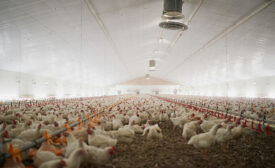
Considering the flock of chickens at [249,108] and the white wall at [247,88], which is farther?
the white wall at [247,88]

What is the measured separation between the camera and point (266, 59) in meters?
11.9

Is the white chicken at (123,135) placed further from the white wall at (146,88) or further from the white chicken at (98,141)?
the white wall at (146,88)

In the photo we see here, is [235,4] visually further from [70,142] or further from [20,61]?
[20,61]

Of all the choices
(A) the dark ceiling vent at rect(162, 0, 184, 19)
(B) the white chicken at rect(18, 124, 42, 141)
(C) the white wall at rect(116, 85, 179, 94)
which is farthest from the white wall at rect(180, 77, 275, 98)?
(B) the white chicken at rect(18, 124, 42, 141)

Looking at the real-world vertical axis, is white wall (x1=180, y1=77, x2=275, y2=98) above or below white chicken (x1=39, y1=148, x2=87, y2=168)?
above

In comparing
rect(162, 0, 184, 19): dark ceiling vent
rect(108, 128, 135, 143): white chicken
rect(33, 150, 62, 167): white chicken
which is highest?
rect(162, 0, 184, 19): dark ceiling vent

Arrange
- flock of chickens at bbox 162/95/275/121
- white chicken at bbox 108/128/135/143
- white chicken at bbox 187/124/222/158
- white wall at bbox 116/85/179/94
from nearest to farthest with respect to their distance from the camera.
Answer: white chicken at bbox 187/124/222/158 → white chicken at bbox 108/128/135/143 → flock of chickens at bbox 162/95/275/121 → white wall at bbox 116/85/179/94

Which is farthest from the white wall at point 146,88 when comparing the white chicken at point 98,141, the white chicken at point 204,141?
the white chicken at point 98,141

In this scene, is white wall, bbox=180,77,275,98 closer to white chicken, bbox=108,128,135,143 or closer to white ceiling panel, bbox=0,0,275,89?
white ceiling panel, bbox=0,0,275,89

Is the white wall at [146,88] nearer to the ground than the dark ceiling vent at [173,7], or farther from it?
nearer to the ground

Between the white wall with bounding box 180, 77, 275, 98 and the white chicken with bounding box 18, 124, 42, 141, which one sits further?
the white wall with bounding box 180, 77, 275, 98

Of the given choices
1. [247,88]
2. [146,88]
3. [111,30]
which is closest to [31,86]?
[111,30]

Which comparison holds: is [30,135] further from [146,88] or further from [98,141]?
[146,88]

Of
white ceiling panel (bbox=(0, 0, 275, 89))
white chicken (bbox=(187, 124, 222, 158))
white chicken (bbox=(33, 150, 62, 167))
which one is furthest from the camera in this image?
white ceiling panel (bbox=(0, 0, 275, 89))
